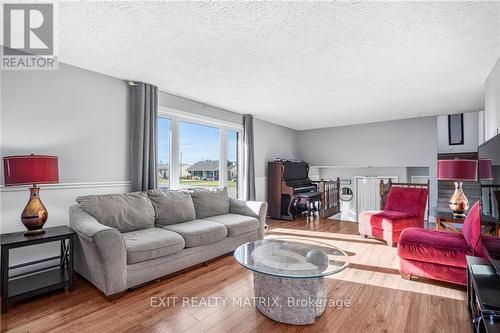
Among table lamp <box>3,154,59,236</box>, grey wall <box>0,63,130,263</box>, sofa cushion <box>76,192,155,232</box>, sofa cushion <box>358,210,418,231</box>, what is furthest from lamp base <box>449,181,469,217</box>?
table lamp <box>3,154,59,236</box>

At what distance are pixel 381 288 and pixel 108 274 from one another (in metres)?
2.48

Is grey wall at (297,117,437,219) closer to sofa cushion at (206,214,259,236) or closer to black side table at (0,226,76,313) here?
sofa cushion at (206,214,259,236)

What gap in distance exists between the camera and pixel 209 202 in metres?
3.56

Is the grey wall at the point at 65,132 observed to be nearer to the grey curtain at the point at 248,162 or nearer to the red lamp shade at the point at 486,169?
the grey curtain at the point at 248,162

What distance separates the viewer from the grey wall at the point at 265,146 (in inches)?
225

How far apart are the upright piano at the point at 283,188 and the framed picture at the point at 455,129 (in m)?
3.70

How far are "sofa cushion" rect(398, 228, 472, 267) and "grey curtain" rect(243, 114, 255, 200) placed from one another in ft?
10.0

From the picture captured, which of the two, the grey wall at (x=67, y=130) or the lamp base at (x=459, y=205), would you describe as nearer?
the grey wall at (x=67, y=130)

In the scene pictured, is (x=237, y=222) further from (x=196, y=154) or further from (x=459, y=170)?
(x=459, y=170)

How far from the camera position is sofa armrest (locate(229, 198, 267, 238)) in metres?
3.66

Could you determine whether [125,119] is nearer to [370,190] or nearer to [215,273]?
[215,273]

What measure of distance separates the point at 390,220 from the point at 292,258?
2.30 metres

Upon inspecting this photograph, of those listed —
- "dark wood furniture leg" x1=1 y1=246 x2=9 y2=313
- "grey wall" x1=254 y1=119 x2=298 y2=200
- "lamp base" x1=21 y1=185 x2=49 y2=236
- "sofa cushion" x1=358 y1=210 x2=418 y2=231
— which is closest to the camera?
"dark wood furniture leg" x1=1 y1=246 x2=9 y2=313

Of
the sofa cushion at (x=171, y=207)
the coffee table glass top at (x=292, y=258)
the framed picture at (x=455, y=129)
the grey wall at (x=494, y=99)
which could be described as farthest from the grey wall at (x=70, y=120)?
the framed picture at (x=455, y=129)
